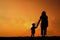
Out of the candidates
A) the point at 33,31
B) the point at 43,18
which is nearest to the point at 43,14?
the point at 43,18

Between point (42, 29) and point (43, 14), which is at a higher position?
point (43, 14)

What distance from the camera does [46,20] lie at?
1144cm

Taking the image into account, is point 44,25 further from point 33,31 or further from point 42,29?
point 33,31

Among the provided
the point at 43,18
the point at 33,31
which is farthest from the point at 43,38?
the point at 33,31

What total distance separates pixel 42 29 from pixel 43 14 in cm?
82

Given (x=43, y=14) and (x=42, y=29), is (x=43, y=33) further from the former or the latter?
(x=43, y=14)

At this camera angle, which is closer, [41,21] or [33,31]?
[41,21]

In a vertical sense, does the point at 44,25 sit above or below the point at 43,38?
above

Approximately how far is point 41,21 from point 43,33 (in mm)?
661

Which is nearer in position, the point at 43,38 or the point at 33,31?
the point at 43,38

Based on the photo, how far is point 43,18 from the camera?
37.6ft

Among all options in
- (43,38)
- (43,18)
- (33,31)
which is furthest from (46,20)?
(33,31)

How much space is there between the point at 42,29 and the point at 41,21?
1.42ft

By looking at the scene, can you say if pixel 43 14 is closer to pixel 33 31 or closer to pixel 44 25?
pixel 44 25
